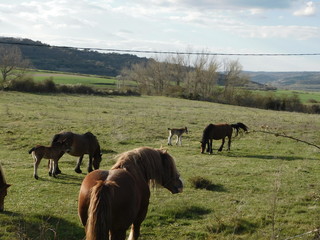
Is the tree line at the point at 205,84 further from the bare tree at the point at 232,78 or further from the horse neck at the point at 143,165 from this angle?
the horse neck at the point at 143,165

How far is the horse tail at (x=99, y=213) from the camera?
138 inches

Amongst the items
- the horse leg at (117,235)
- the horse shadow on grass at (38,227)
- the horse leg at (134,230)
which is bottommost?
the horse shadow on grass at (38,227)

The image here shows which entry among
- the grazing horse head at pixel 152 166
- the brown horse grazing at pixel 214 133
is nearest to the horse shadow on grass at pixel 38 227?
the grazing horse head at pixel 152 166

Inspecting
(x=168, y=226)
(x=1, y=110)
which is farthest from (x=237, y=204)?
(x=1, y=110)

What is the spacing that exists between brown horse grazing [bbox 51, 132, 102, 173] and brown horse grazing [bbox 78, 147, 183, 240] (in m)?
7.09

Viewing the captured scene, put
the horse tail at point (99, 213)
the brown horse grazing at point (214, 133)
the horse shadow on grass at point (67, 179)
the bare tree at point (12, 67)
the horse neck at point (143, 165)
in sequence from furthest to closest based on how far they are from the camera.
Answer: the bare tree at point (12, 67) < the brown horse grazing at point (214, 133) < the horse shadow on grass at point (67, 179) < the horse neck at point (143, 165) < the horse tail at point (99, 213)

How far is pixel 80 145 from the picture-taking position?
39.0 feet

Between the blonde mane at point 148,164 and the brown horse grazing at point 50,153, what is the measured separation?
679cm

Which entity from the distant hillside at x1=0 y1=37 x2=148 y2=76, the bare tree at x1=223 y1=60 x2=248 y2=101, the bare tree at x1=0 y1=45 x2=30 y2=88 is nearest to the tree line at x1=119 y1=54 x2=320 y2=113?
the bare tree at x1=223 y1=60 x2=248 y2=101

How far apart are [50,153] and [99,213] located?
26.9 ft

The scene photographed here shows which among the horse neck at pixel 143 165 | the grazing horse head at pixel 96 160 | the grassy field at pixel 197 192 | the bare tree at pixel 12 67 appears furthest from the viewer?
the bare tree at pixel 12 67

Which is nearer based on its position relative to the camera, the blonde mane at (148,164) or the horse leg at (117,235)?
the horse leg at (117,235)

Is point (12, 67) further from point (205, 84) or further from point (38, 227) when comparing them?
point (38, 227)

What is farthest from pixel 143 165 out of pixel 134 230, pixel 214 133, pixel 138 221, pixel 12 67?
pixel 12 67
